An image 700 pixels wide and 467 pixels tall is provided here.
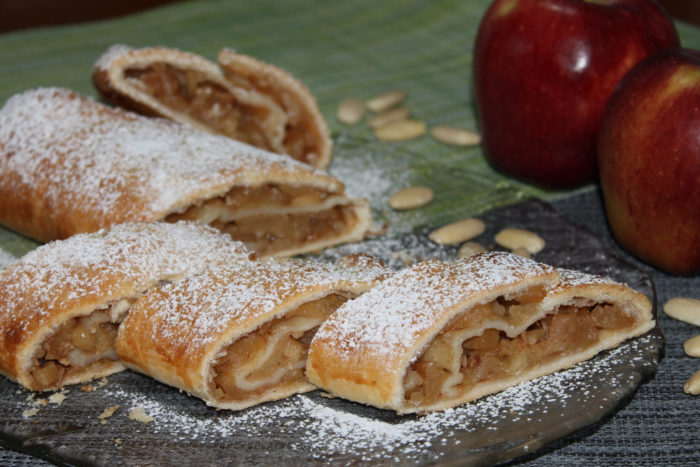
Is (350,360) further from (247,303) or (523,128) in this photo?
(523,128)

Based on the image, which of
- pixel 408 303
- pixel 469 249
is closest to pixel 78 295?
pixel 408 303

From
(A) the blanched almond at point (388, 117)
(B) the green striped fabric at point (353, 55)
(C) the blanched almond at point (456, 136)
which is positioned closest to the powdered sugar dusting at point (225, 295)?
(B) the green striped fabric at point (353, 55)

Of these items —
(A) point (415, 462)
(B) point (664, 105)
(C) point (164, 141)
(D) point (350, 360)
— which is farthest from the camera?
(C) point (164, 141)

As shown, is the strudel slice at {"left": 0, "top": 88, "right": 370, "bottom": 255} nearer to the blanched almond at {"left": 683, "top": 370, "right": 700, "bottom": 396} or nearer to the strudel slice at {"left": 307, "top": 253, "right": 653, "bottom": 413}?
the strudel slice at {"left": 307, "top": 253, "right": 653, "bottom": 413}

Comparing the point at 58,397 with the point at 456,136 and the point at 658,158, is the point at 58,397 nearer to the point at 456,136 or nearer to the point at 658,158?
the point at 658,158

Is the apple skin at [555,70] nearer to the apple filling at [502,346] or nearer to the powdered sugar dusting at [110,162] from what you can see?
the powdered sugar dusting at [110,162]

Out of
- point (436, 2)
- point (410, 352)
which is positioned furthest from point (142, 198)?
point (436, 2)
